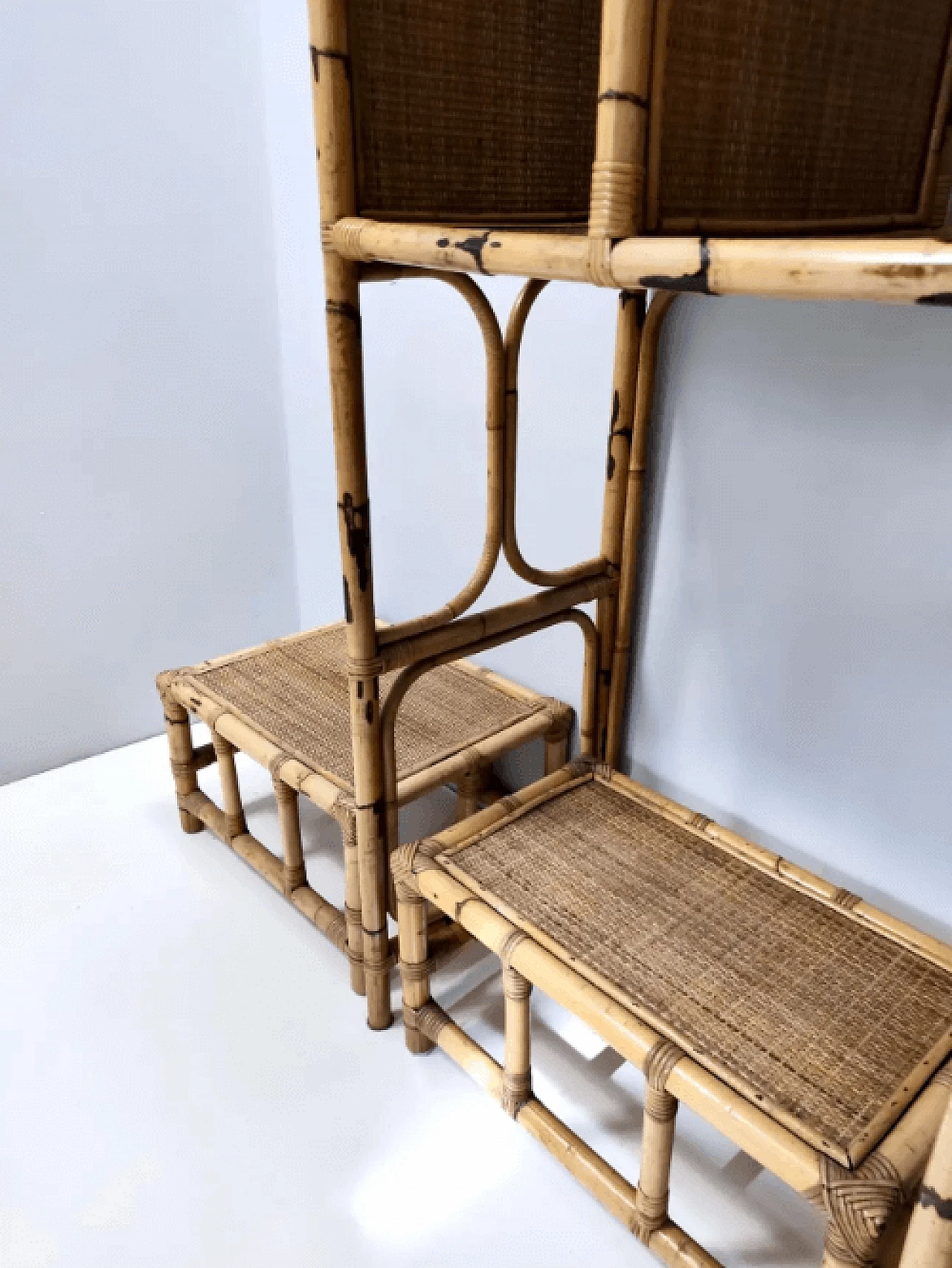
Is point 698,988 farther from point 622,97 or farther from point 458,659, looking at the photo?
point 622,97

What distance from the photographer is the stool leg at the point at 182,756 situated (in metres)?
1.40

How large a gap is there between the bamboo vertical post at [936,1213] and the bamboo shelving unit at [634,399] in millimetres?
106

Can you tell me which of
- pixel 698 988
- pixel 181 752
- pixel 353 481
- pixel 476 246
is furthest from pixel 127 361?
pixel 698 988

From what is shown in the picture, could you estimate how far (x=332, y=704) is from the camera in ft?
4.38

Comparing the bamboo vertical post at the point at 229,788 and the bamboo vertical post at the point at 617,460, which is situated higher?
the bamboo vertical post at the point at 617,460

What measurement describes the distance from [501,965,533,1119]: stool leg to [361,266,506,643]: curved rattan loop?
0.37 metres

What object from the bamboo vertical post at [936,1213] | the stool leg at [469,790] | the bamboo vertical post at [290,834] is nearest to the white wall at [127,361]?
the bamboo vertical post at [290,834]

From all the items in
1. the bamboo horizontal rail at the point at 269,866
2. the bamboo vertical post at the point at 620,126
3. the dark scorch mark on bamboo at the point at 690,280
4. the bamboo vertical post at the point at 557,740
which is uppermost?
the bamboo vertical post at the point at 620,126

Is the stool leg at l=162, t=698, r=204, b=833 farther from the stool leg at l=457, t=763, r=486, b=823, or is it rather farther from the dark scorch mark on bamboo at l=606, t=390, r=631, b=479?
the dark scorch mark on bamboo at l=606, t=390, r=631, b=479

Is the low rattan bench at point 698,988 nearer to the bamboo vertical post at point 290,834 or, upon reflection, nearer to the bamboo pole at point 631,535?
the bamboo pole at point 631,535

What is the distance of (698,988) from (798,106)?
72 centimetres

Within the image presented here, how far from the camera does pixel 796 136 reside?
0.67 m

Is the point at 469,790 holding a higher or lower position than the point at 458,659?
lower

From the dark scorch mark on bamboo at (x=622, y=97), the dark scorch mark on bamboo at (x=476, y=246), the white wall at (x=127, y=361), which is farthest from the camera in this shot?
the white wall at (x=127, y=361)
